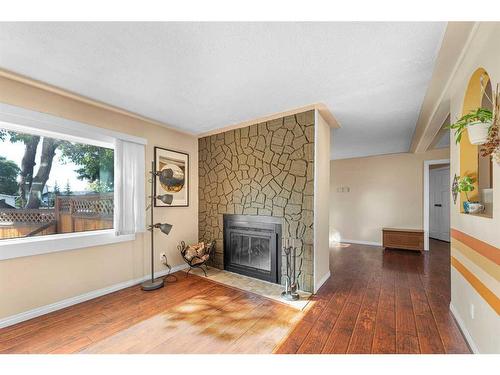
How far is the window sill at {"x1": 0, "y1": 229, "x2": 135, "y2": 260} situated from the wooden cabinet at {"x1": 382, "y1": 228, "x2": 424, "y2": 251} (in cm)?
543

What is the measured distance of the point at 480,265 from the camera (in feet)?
5.35

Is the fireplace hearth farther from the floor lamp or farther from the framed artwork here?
the floor lamp

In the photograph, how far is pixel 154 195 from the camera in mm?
3354

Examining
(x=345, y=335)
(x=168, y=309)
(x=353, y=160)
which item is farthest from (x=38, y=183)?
(x=353, y=160)

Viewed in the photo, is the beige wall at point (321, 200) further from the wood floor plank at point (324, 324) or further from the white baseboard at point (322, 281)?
the wood floor plank at point (324, 324)

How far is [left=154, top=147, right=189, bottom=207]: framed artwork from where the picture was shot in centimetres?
347

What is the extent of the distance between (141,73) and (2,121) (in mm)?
1419

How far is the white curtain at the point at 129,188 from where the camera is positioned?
2945 mm

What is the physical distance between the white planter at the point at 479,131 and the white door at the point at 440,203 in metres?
5.76

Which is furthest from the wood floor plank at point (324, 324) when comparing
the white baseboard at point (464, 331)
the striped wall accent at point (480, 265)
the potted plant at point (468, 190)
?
the potted plant at point (468, 190)

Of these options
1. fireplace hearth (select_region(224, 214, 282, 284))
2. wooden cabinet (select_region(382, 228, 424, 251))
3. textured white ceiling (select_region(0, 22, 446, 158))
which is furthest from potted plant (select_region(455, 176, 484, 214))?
wooden cabinet (select_region(382, 228, 424, 251))

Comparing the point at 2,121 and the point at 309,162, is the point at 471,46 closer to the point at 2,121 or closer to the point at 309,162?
the point at 309,162

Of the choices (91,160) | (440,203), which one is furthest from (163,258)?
(440,203)

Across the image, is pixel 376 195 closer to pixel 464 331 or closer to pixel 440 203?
pixel 440 203
